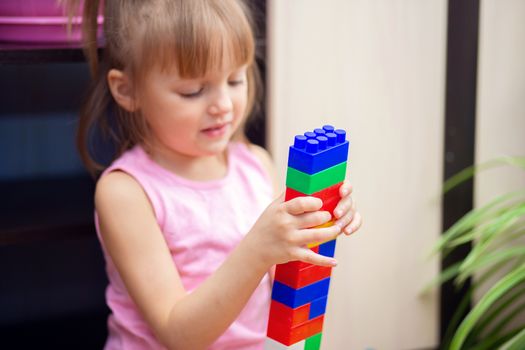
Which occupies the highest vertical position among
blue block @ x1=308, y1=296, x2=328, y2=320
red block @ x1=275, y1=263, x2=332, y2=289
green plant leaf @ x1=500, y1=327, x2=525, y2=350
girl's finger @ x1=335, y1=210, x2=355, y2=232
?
girl's finger @ x1=335, y1=210, x2=355, y2=232

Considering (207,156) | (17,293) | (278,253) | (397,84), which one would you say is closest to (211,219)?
(207,156)

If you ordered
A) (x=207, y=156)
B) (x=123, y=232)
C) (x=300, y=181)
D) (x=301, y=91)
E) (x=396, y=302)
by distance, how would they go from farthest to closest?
(x=396, y=302) → (x=301, y=91) → (x=207, y=156) → (x=123, y=232) → (x=300, y=181)

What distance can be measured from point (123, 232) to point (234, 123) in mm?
223

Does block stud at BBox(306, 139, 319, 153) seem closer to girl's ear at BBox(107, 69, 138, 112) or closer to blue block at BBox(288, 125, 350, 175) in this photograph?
blue block at BBox(288, 125, 350, 175)

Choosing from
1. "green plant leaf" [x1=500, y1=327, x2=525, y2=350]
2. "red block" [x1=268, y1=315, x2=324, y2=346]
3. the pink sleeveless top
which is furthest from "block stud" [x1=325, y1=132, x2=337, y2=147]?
"green plant leaf" [x1=500, y1=327, x2=525, y2=350]

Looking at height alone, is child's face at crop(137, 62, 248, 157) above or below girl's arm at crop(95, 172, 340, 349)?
above

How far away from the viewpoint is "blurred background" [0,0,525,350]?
1423 millimetres

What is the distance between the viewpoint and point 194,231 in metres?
1.18

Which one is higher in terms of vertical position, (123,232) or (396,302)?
(123,232)

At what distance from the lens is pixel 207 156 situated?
1248 mm

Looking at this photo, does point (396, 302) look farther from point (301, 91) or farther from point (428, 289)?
point (301, 91)

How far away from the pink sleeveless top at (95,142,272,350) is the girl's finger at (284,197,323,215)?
308 mm

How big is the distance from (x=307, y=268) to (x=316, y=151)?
0.15 metres

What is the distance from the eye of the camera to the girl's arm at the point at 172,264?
3.03 ft
